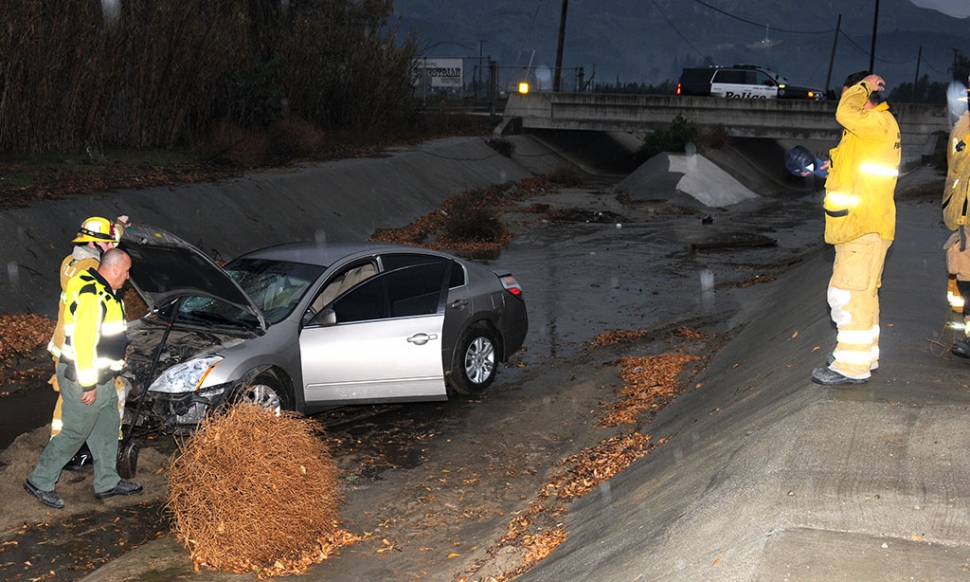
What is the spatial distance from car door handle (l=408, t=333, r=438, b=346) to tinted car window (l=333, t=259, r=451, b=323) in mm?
240

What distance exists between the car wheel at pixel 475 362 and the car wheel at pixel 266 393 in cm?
192

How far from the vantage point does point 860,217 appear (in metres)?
6.70

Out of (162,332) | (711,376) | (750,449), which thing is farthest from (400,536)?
(711,376)

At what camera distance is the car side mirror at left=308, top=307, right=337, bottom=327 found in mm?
8344

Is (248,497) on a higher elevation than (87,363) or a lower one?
lower

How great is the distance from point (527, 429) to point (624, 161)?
39.0m

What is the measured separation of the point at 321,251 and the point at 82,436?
327 cm

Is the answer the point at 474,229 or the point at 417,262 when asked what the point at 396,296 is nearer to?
the point at 417,262

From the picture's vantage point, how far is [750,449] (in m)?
5.87

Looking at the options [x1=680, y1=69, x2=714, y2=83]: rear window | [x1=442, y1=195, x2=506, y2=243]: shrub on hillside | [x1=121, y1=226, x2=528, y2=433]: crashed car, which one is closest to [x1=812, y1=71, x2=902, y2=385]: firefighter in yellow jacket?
[x1=121, y1=226, x2=528, y2=433]: crashed car

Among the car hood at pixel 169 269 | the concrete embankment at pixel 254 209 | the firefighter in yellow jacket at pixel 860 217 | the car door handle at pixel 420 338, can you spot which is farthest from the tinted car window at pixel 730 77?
the car hood at pixel 169 269

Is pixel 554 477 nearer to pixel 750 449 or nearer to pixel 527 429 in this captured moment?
pixel 527 429

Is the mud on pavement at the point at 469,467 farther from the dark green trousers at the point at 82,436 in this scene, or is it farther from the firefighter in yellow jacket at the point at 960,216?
the firefighter in yellow jacket at the point at 960,216

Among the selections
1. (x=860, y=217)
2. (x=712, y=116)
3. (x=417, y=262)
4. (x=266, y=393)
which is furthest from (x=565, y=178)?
(x=860, y=217)
